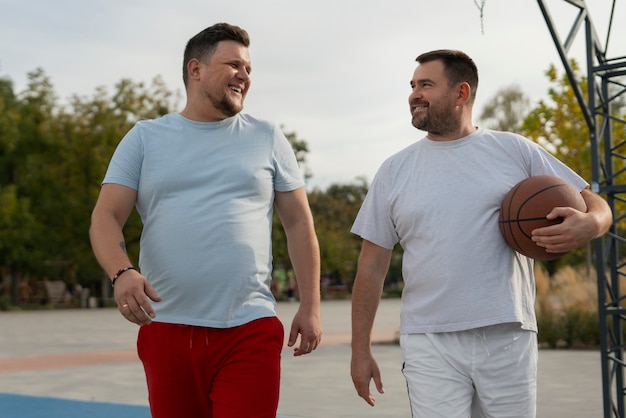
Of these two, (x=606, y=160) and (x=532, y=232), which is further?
(x=606, y=160)

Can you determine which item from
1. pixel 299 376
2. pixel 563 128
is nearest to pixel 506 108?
pixel 563 128

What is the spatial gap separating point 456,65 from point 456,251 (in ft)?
2.59

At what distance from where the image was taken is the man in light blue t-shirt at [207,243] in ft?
12.2

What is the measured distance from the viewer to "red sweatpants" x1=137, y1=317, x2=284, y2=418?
3.71m

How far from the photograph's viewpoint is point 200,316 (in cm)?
374

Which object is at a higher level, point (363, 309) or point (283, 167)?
point (283, 167)

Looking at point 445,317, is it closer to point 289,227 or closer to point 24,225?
point 289,227


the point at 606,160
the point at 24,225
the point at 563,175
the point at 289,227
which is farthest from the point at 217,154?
the point at 24,225

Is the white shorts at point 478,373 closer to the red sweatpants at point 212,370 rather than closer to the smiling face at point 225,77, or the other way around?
the red sweatpants at point 212,370

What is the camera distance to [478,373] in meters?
3.80

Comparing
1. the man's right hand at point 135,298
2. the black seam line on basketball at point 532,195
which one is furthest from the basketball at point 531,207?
the man's right hand at point 135,298

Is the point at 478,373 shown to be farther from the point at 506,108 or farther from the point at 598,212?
the point at 506,108

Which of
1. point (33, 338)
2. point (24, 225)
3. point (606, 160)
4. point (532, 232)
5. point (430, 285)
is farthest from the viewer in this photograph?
point (24, 225)

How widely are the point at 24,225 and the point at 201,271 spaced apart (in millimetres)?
39346
